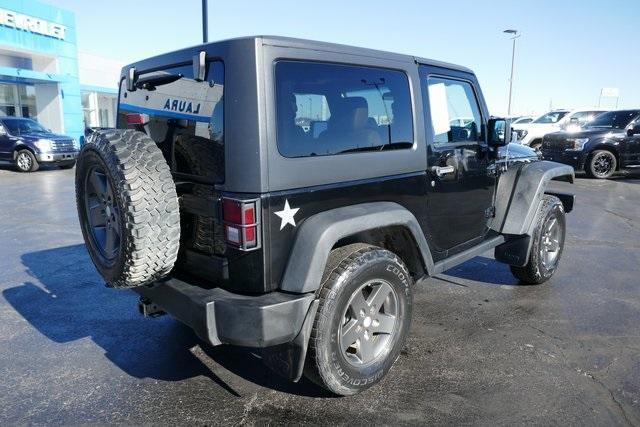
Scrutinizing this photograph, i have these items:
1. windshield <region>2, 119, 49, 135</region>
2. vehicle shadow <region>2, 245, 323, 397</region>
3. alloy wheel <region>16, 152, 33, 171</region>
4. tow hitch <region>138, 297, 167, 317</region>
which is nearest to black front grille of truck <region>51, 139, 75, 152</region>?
alloy wheel <region>16, 152, 33, 171</region>

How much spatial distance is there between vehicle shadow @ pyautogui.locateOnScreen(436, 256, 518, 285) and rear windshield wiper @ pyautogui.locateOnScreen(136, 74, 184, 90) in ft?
11.3

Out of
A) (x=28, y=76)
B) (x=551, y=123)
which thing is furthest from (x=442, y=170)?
(x=28, y=76)

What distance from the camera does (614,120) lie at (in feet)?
45.7

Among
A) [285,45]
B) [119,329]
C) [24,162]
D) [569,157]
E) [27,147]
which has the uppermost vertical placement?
[285,45]

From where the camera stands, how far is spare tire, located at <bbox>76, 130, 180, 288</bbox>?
2400mm

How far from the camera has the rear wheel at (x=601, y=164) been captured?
13.4 metres

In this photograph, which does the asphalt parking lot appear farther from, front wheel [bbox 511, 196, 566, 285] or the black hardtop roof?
the black hardtop roof

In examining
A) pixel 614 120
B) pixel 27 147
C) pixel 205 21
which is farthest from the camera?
pixel 27 147

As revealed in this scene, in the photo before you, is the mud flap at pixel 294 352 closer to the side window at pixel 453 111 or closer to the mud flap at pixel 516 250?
the side window at pixel 453 111

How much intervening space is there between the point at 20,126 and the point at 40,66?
31.5ft

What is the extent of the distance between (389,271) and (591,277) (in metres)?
3.33

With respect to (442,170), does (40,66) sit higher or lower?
higher

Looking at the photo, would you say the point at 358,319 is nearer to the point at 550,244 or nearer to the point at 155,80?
the point at 155,80

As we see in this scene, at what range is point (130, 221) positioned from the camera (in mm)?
2391
